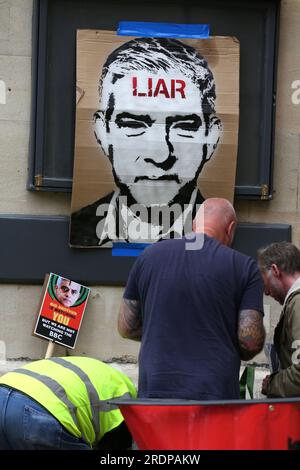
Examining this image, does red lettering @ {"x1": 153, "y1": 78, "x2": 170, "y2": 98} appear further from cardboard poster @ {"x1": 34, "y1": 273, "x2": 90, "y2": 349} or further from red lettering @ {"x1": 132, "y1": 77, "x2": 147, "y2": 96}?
cardboard poster @ {"x1": 34, "y1": 273, "x2": 90, "y2": 349}

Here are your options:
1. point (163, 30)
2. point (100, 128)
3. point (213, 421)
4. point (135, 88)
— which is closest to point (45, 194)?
point (100, 128)

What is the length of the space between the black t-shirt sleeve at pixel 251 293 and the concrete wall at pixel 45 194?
115 inches

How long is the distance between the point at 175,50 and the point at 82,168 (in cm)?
120

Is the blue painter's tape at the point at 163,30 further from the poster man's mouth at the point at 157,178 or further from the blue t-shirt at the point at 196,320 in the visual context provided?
the blue t-shirt at the point at 196,320

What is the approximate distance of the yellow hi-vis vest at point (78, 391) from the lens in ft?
13.7

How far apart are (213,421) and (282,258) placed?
109cm

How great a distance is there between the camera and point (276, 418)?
3.71m

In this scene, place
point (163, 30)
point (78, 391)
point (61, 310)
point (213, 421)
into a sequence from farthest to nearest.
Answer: point (163, 30) < point (61, 310) < point (78, 391) < point (213, 421)

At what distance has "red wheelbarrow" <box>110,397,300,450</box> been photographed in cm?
366

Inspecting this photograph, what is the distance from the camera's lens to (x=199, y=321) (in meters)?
4.10

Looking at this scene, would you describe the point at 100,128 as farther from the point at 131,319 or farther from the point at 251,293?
the point at 251,293

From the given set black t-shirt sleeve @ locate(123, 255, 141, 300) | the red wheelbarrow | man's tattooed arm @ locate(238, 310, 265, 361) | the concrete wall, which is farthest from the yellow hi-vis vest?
the concrete wall

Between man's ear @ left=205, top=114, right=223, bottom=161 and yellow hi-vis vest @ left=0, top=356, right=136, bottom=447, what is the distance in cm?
298

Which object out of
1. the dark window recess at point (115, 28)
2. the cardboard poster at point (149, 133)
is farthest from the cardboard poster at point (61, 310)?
the dark window recess at point (115, 28)
